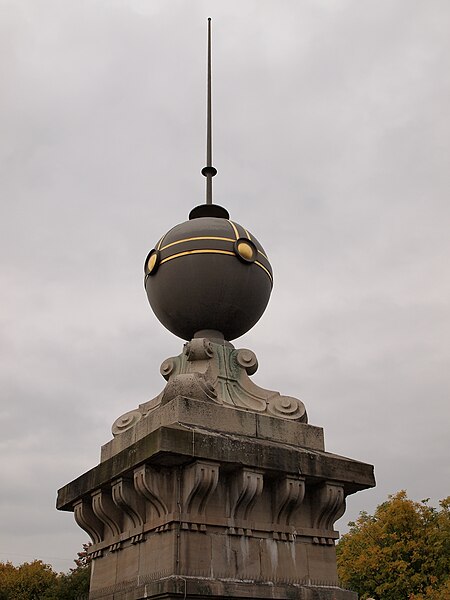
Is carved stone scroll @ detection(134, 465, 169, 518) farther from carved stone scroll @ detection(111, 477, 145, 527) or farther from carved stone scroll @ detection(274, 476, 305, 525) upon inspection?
carved stone scroll @ detection(274, 476, 305, 525)

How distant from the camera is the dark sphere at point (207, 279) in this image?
9086 mm

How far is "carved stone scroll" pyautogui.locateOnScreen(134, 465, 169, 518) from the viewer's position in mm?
7133

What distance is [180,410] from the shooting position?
779 centimetres

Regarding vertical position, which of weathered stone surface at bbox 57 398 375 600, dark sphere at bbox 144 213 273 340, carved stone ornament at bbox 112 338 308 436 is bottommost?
weathered stone surface at bbox 57 398 375 600

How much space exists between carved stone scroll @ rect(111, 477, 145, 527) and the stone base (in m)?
0.72

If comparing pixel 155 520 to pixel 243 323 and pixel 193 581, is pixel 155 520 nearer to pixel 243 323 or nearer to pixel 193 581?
pixel 193 581

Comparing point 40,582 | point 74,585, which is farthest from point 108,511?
point 40,582

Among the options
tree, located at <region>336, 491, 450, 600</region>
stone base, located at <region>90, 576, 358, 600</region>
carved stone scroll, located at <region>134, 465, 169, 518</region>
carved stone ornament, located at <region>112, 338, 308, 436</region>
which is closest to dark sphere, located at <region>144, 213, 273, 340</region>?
carved stone ornament, located at <region>112, 338, 308, 436</region>

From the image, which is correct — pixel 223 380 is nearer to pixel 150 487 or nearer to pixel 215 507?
pixel 215 507

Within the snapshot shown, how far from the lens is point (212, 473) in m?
7.14

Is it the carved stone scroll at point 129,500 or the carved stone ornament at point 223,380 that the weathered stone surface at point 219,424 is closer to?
the carved stone ornament at point 223,380

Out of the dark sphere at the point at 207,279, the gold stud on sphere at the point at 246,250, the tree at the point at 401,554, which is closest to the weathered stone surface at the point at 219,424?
the dark sphere at the point at 207,279

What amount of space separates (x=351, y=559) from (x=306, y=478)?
3229 centimetres

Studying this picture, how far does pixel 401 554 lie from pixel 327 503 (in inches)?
1198
